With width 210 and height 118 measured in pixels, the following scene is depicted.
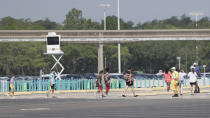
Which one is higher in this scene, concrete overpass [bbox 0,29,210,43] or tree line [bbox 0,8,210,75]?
concrete overpass [bbox 0,29,210,43]

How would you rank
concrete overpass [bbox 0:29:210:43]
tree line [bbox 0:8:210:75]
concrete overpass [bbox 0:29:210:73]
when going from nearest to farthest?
concrete overpass [bbox 0:29:210:43] → concrete overpass [bbox 0:29:210:73] → tree line [bbox 0:8:210:75]

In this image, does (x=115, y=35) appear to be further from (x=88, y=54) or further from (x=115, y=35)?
(x=88, y=54)

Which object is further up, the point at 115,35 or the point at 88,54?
the point at 115,35

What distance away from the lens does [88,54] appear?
103 metres

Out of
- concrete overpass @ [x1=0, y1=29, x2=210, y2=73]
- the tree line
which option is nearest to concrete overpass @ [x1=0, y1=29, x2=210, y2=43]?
concrete overpass @ [x1=0, y1=29, x2=210, y2=73]

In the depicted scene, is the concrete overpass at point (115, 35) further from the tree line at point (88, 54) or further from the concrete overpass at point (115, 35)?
the tree line at point (88, 54)

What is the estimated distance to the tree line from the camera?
9507 centimetres

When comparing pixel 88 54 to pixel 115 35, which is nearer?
pixel 115 35

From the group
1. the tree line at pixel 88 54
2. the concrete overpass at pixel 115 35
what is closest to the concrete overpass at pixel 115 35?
the concrete overpass at pixel 115 35

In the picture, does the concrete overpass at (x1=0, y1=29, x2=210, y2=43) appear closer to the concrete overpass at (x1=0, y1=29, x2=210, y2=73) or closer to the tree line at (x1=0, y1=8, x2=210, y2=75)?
the concrete overpass at (x1=0, y1=29, x2=210, y2=73)

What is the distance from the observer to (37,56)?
95000 millimetres

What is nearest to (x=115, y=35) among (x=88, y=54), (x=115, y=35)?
(x=115, y=35)

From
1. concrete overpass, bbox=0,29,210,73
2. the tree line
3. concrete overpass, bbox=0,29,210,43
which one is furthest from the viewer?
the tree line

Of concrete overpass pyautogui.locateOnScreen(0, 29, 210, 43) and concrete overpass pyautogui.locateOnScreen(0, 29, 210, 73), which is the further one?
concrete overpass pyautogui.locateOnScreen(0, 29, 210, 73)
